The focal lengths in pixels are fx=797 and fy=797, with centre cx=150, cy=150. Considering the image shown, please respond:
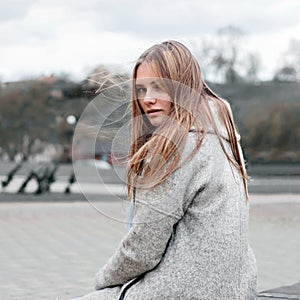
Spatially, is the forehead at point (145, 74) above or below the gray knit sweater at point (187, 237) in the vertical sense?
above

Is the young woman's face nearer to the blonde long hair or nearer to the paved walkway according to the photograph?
the blonde long hair

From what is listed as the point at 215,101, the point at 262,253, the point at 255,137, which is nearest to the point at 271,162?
the point at 255,137

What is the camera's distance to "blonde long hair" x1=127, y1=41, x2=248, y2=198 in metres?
2.12

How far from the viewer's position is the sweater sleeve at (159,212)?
2.11 metres

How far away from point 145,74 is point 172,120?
162mm

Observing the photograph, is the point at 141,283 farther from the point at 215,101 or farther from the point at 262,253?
the point at 262,253

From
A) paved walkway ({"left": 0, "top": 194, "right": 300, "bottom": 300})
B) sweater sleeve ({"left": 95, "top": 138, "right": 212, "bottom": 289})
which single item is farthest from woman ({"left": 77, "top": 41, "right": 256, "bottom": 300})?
paved walkway ({"left": 0, "top": 194, "right": 300, "bottom": 300})

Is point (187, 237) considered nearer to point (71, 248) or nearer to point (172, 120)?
point (172, 120)

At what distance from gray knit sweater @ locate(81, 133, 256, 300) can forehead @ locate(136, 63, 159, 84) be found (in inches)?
8.0

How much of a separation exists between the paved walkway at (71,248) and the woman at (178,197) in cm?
23

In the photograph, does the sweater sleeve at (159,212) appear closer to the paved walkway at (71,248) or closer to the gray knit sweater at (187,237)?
the gray knit sweater at (187,237)

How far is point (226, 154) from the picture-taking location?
2264 millimetres

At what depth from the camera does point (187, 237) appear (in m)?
2.16

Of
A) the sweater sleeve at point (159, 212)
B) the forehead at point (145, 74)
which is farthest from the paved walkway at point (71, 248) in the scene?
the forehead at point (145, 74)
